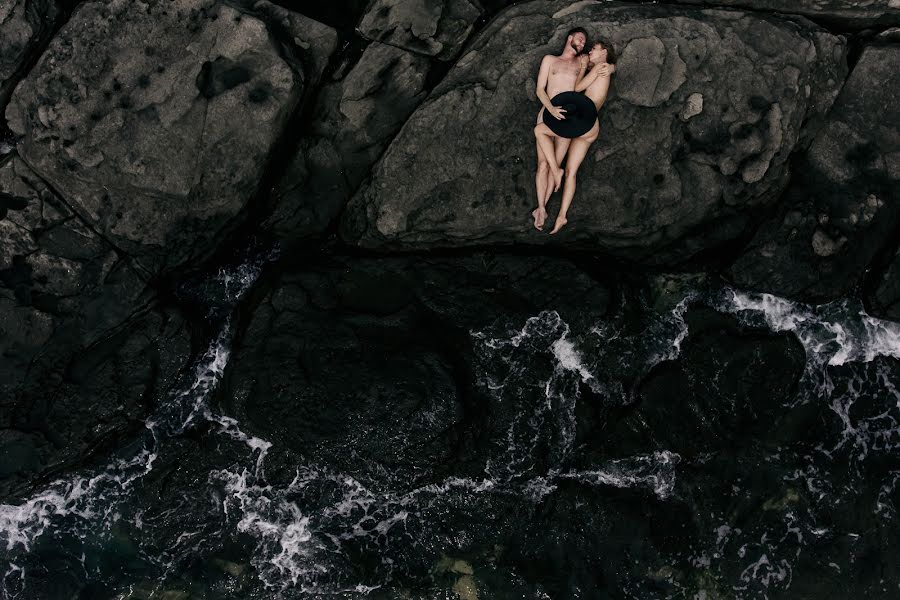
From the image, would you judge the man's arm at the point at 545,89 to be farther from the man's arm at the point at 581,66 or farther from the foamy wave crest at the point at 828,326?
the foamy wave crest at the point at 828,326

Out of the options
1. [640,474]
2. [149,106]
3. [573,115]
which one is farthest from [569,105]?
[149,106]

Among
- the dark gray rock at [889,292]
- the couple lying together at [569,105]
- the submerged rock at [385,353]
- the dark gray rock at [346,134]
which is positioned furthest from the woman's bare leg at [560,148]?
the dark gray rock at [889,292]

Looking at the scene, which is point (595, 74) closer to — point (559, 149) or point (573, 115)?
point (573, 115)

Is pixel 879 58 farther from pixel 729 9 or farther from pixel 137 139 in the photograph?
pixel 137 139

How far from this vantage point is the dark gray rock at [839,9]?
6.28m

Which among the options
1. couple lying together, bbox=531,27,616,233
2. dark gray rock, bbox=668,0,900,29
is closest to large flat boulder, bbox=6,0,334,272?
couple lying together, bbox=531,27,616,233

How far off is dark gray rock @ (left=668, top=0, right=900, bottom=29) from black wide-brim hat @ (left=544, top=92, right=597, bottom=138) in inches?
73.7

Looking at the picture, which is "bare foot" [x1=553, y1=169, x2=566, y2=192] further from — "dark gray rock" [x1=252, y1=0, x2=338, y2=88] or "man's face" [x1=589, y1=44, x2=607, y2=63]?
"dark gray rock" [x1=252, y1=0, x2=338, y2=88]

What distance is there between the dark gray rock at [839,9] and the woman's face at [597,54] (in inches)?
52.3

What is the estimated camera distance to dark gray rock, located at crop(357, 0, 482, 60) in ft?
20.7

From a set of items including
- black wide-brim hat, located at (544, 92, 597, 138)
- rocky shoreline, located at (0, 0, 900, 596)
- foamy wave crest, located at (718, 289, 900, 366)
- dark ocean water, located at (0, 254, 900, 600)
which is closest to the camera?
black wide-brim hat, located at (544, 92, 597, 138)

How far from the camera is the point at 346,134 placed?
21.4ft

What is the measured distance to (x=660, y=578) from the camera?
648 cm

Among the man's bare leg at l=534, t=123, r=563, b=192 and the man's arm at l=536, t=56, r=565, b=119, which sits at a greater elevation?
the man's arm at l=536, t=56, r=565, b=119
